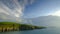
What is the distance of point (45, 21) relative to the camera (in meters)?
2.69

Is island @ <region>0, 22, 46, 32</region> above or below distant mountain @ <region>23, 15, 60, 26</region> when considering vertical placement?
below

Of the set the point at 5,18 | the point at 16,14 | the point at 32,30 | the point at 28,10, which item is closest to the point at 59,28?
the point at 32,30

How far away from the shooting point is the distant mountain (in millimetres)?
2664

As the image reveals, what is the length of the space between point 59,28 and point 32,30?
521 mm

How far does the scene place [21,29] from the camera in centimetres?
268

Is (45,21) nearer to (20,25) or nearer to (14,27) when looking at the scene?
(20,25)

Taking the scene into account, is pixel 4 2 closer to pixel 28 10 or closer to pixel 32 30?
pixel 28 10

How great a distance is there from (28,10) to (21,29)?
397 mm

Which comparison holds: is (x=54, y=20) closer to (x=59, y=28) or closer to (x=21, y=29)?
(x=59, y=28)

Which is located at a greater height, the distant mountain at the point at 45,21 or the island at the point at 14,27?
the distant mountain at the point at 45,21

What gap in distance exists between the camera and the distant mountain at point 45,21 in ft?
8.74

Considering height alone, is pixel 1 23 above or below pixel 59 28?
above

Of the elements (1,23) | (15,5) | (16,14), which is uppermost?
(15,5)

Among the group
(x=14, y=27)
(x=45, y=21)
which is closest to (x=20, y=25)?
(x=14, y=27)
